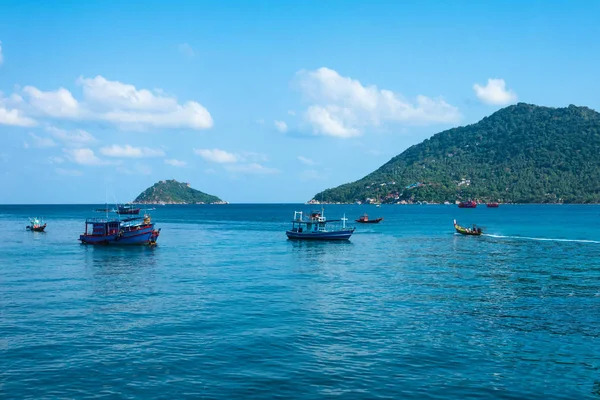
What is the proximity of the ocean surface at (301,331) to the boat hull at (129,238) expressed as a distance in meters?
26.0

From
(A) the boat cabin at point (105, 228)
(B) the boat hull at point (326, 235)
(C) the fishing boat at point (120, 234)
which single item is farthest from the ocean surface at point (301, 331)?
(B) the boat hull at point (326, 235)

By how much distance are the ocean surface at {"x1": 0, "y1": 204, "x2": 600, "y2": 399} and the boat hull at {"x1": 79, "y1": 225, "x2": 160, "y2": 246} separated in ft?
85.3

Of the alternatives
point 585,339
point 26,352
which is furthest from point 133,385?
point 585,339

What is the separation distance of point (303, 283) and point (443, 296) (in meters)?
14.0

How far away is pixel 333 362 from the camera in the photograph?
26.7 m

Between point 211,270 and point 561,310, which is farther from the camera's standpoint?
point 211,270

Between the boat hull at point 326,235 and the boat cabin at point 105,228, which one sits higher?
the boat cabin at point 105,228

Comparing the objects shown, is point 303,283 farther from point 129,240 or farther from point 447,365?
point 129,240

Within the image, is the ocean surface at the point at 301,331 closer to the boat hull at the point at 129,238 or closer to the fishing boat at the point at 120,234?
the boat hull at the point at 129,238

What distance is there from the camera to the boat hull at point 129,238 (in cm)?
9244

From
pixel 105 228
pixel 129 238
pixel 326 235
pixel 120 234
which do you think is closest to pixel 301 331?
pixel 129 238

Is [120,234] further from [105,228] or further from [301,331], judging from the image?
[301,331]

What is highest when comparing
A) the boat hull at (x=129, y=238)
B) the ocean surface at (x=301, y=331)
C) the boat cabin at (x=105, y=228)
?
the boat cabin at (x=105, y=228)

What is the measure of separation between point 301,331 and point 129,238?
2662 inches
